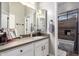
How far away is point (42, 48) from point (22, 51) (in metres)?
0.51

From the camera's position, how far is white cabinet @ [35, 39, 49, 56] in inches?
84.4

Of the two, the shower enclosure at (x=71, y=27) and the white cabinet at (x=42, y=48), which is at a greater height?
the shower enclosure at (x=71, y=27)

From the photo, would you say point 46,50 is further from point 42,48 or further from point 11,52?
point 11,52

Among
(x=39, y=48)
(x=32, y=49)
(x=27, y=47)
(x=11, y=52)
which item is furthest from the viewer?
(x=39, y=48)

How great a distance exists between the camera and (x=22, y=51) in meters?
1.92

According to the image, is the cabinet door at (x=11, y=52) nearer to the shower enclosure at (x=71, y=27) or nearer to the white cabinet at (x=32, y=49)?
the white cabinet at (x=32, y=49)

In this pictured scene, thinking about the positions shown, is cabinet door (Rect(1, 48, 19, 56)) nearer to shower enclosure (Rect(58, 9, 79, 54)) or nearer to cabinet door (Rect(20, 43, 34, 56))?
cabinet door (Rect(20, 43, 34, 56))

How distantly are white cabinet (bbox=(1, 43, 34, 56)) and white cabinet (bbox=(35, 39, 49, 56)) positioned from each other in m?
0.12

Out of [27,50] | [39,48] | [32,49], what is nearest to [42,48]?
[39,48]

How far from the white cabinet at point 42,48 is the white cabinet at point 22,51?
120mm

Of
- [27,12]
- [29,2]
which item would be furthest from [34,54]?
[29,2]

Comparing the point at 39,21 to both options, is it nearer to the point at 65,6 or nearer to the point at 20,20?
the point at 20,20

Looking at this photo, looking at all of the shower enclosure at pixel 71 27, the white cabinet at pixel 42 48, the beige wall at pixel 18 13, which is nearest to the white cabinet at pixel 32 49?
the white cabinet at pixel 42 48

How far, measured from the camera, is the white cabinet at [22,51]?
5.48 feet
